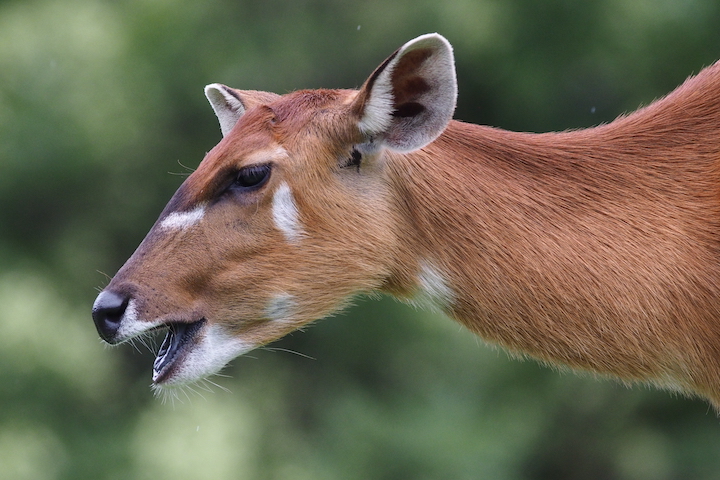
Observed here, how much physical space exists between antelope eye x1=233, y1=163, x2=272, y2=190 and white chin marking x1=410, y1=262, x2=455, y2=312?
1.94 ft

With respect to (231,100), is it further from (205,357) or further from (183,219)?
(205,357)

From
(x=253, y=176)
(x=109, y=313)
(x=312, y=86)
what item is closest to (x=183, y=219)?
(x=253, y=176)

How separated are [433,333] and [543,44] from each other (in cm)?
278

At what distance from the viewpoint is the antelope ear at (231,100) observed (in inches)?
162

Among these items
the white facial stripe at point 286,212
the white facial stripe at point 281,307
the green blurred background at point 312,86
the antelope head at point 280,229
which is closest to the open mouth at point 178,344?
the antelope head at point 280,229

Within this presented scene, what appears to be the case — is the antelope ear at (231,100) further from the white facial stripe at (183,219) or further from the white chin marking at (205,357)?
the white chin marking at (205,357)

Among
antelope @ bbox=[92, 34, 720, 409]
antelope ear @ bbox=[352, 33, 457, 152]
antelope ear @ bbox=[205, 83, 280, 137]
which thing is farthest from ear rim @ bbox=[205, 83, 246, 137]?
antelope ear @ bbox=[352, 33, 457, 152]

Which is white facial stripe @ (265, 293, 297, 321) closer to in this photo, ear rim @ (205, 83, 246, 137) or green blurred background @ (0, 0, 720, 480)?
ear rim @ (205, 83, 246, 137)

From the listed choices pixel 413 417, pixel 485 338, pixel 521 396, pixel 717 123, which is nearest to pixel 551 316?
pixel 485 338

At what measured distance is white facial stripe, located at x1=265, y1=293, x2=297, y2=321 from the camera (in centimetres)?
368

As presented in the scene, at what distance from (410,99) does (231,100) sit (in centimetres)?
84

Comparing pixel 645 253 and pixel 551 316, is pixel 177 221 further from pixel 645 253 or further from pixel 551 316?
pixel 645 253

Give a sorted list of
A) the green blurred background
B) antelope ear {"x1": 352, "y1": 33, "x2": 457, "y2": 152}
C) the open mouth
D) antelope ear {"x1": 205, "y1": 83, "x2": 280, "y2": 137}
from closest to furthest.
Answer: antelope ear {"x1": 352, "y1": 33, "x2": 457, "y2": 152}, the open mouth, antelope ear {"x1": 205, "y1": 83, "x2": 280, "y2": 137}, the green blurred background

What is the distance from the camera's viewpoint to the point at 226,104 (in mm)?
4184
